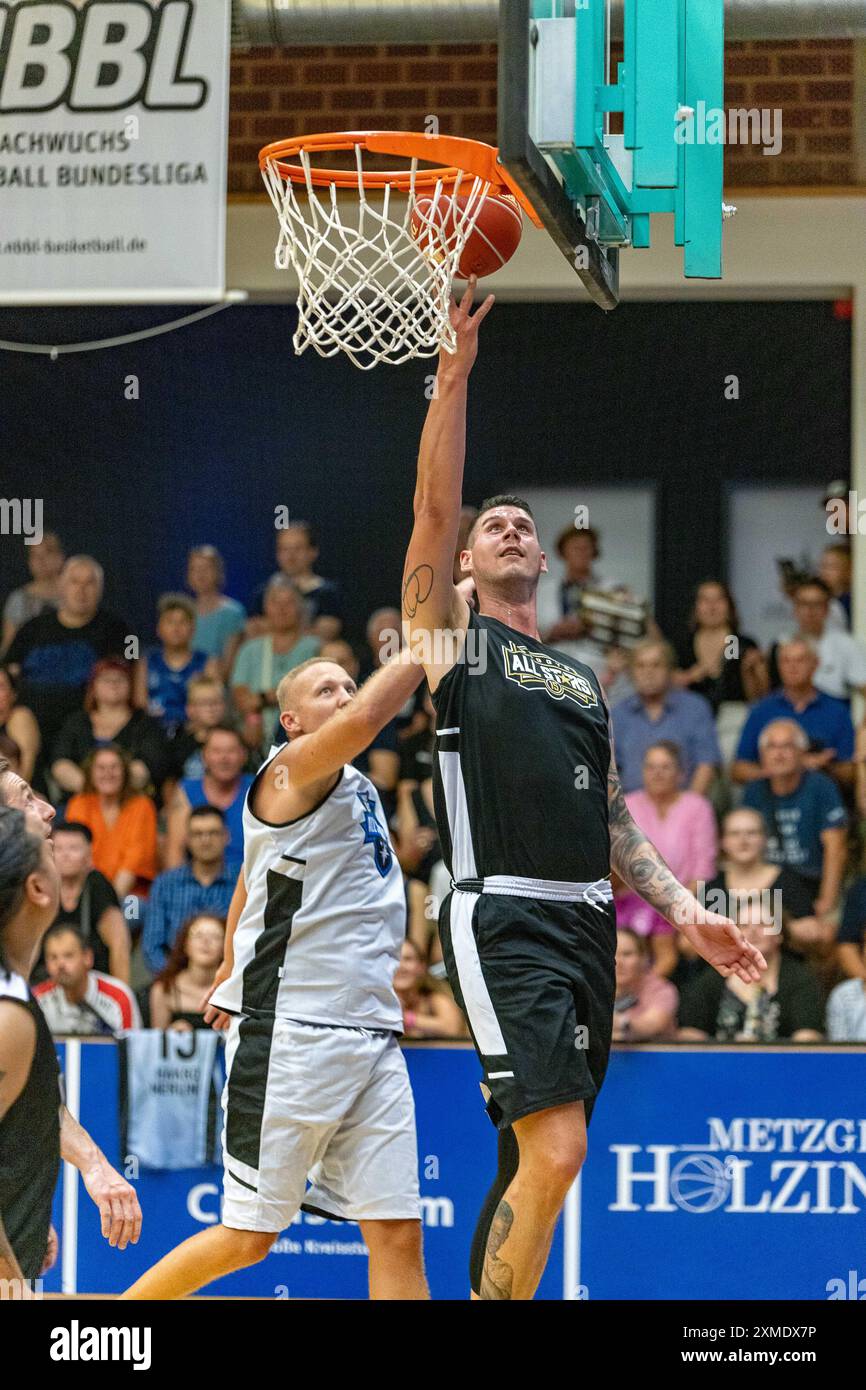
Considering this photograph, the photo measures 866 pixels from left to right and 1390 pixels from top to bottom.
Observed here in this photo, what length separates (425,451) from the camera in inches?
217

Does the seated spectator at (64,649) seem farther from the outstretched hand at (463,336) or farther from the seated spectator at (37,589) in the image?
the outstretched hand at (463,336)

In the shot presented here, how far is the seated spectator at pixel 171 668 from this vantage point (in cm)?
975

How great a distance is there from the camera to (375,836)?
6.34 metres

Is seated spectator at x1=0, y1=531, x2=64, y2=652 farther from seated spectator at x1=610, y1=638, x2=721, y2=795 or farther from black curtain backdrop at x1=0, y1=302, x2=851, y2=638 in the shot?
seated spectator at x1=610, y1=638, x2=721, y2=795

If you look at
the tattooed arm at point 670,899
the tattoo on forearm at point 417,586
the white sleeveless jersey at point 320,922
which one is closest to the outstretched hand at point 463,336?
the tattoo on forearm at point 417,586

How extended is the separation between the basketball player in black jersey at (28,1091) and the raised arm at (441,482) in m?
1.32

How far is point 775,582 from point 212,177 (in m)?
4.51

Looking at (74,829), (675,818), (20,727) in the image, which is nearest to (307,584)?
(20,727)

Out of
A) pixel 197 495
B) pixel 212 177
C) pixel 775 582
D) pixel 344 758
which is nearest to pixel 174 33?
pixel 212 177

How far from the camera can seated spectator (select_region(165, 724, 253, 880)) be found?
30.1 feet

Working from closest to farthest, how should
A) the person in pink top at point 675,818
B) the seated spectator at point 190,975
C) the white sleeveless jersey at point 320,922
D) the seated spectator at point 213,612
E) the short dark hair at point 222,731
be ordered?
the white sleeveless jersey at point 320,922
the seated spectator at point 190,975
the person in pink top at point 675,818
the short dark hair at point 222,731
the seated spectator at point 213,612

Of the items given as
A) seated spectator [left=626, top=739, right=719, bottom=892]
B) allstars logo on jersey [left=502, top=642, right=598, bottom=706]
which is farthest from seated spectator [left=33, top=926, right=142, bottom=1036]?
allstars logo on jersey [left=502, top=642, right=598, bottom=706]

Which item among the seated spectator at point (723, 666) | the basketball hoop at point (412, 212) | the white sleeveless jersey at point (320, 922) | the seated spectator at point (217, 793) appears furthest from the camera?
the seated spectator at point (723, 666)

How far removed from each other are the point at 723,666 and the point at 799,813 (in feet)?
3.16
